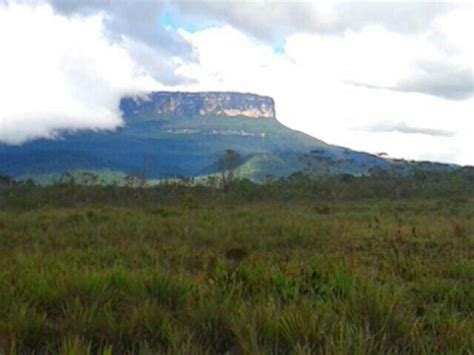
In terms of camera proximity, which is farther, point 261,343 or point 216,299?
point 216,299

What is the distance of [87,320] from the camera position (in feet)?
12.7

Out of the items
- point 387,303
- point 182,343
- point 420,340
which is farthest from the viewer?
point 387,303

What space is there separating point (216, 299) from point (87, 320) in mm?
1049

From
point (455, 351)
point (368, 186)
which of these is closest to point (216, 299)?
point (455, 351)

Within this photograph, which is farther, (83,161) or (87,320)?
(83,161)

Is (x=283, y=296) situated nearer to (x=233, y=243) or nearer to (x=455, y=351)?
(x=455, y=351)

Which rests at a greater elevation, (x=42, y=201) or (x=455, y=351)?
(x=455, y=351)

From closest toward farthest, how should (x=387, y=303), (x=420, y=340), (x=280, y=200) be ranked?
(x=420, y=340)
(x=387, y=303)
(x=280, y=200)

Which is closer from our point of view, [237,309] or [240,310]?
[240,310]

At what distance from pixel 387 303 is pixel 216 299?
51.9 inches

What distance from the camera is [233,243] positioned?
40.9ft

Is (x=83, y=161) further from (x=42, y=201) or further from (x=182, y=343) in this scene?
(x=182, y=343)

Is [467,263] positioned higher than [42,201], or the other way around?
[467,263]

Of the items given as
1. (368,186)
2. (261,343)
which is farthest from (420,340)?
(368,186)
